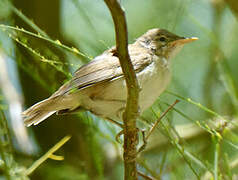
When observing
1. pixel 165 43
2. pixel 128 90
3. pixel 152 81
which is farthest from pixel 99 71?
pixel 128 90

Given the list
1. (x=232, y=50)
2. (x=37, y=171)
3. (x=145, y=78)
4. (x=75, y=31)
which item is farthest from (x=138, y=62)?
(x=232, y=50)

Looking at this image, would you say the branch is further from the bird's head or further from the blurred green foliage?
the bird's head

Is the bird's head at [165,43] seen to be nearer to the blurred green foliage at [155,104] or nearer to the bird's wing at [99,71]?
the blurred green foliage at [155,104]

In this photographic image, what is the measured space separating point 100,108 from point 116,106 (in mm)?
147

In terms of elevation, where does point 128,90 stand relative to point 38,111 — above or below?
above

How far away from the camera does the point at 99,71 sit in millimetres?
3211

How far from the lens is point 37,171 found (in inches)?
167

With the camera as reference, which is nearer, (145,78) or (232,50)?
(145,78)

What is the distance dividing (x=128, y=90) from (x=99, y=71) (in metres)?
0.93

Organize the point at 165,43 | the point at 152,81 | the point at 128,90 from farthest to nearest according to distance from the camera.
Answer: the point at 165,43, the point at 152,81, the point at 128,90

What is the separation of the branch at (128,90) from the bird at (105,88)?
0.48 m

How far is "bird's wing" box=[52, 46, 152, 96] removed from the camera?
10.2 ft

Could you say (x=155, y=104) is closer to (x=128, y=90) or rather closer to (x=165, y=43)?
(x=165, y=43)

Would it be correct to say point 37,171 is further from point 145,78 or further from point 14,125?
point 145,78
